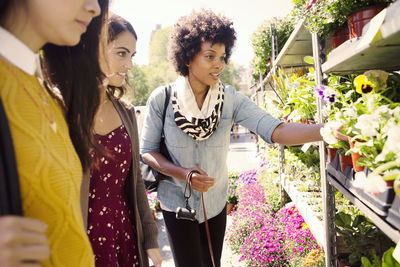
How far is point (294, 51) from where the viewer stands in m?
3.48

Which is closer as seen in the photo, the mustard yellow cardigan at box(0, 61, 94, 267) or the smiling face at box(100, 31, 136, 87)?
the mustard yellow cardigan at box(0, 61, 94, 267)

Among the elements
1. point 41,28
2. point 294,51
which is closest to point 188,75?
point 41,28

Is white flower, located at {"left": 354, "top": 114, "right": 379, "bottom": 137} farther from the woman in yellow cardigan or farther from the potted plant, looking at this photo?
the woman in yellow cardigan

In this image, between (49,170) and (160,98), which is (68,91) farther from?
(160,98)

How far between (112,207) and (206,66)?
3.53ft

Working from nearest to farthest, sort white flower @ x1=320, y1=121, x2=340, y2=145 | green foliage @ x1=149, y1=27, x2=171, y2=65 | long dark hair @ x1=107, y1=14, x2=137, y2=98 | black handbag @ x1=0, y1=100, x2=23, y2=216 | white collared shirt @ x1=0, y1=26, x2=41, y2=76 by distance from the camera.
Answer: black handbag @ x1=0, y1=100, x2=23, y2=216 < white collared shirt @ x1=0, y1=26, x2=41, y2=76 < white flower @ x1=320, y1=121, x2=340, y2=145 < long dark hair @ x1=107, y1=14, x2=137, y2=98 < green foliage @ x1=149, y1=27, x2=171, y2=65

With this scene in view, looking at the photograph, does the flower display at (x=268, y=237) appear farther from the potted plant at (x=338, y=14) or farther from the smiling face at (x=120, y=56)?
the smiling face at (x=120, y=56)

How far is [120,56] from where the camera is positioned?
1684 mm

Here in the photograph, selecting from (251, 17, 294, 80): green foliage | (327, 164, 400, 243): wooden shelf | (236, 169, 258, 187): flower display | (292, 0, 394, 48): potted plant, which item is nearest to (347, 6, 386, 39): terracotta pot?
(292, 0, 394, 48): potted plant

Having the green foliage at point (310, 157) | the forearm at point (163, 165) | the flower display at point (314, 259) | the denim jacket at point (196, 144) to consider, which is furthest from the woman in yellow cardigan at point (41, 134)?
the green foliage at point (310, 157)

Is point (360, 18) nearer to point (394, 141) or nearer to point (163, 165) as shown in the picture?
point (394, 141)

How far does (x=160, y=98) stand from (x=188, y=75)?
0.35 metres

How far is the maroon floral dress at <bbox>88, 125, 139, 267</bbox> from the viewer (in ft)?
4.31

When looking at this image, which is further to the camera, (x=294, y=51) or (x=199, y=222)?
(x=294, y=51)
